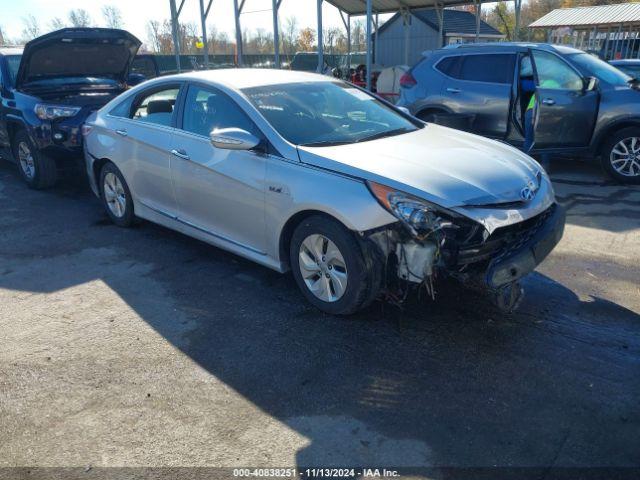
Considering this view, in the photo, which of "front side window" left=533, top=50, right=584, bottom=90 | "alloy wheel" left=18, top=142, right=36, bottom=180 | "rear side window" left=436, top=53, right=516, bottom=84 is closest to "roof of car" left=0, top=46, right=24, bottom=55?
"alloy wheel" left=18, top=142, right=36, bottom=180

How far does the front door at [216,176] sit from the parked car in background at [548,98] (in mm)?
4906

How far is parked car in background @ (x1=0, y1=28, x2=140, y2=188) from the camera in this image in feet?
22.6

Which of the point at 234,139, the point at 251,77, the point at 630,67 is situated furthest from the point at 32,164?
the point at 630,67

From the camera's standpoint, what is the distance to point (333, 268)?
144 inches

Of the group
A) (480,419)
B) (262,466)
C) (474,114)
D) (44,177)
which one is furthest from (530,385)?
(44,177)

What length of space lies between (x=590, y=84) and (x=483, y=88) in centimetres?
152

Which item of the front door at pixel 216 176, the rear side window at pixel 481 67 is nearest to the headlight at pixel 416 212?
the front door at pixel 216 176

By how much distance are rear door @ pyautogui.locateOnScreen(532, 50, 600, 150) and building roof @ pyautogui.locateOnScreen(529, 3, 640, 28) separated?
62.2 ft

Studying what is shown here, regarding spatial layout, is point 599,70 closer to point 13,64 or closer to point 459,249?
point 459,249

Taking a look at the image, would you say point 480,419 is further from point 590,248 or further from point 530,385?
point 590,248

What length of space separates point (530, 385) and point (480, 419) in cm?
45

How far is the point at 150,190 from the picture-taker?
5152 millimetres

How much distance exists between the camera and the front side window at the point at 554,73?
293 inches

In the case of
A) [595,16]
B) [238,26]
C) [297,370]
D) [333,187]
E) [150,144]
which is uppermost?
[595,16]
